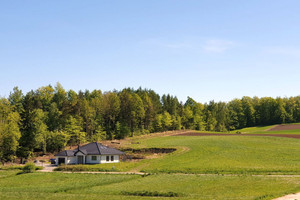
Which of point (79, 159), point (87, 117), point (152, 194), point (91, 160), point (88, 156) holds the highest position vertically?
point (87, 117)

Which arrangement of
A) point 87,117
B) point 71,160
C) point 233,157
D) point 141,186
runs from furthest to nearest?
point 87,117, point 71,160, point 233,157, point 141,186

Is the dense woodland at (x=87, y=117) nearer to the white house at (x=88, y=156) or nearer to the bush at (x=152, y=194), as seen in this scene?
the white house at (x=88, y=156)

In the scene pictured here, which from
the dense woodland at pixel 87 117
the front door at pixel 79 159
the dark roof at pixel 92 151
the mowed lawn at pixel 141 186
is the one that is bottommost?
the mowed lawn at pixel 141 186

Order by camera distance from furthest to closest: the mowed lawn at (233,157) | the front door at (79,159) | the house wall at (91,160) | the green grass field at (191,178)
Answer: the front door at (79,159), the house wall at (91,160), the mowed lawn at (233,157), the green grass field at (191,178)

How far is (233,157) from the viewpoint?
204 feet

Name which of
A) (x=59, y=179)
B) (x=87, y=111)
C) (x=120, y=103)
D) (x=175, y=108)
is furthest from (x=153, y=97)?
(x=59, y=179)

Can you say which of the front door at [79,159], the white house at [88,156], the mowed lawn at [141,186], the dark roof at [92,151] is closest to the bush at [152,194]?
the mowed lawn at [141,186]

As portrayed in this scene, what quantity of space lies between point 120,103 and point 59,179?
60.6m

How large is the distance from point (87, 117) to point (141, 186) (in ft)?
197

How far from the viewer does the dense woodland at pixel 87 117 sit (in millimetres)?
81812

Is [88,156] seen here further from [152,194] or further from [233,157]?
[152,194]

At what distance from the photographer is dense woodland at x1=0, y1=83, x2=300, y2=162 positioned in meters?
81.8

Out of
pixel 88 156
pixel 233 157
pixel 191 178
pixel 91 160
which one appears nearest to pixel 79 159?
pixel 88 156

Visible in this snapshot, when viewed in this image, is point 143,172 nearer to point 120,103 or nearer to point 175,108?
point 120,103
